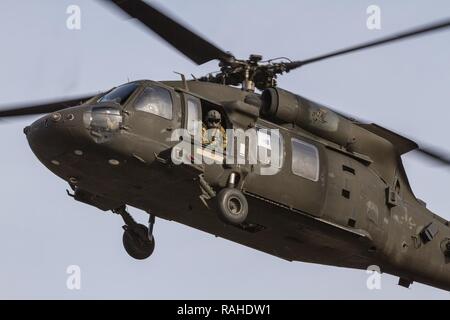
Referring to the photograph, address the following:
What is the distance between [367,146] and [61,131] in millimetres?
6282

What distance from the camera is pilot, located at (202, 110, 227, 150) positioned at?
1762 cm

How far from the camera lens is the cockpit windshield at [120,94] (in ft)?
57.0

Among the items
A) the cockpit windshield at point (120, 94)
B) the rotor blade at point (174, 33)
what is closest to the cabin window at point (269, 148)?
the rotor blade at point (174, 33)

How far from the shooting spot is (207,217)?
1834cm

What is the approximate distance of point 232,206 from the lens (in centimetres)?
1728

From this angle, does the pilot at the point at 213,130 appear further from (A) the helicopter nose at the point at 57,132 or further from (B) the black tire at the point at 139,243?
(B) the black tire at the point at 139,243

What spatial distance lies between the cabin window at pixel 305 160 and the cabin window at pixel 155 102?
2563 millimetres

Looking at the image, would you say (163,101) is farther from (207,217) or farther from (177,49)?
(207,217)

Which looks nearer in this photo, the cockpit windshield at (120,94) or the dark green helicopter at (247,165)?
the dark green helicopter at (247,165)

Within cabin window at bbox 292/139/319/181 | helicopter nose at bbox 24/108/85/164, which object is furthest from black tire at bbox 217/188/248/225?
helicopter nose at bbox 24/108/85/164

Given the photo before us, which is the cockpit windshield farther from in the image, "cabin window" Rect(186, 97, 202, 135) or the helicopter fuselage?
"cabin window" Rect(186, 97, 202, 135)

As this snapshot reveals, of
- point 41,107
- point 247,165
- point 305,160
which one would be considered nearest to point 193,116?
point 247,165

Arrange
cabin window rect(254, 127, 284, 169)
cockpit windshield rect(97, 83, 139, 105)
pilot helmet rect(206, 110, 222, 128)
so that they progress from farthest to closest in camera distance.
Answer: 1. cabin window rect(254, 127, 284, 169)
2. pilot helmet rect(206, 110, 222, 128)
3. cockpit windshield rect(97, 83, 139, 105)

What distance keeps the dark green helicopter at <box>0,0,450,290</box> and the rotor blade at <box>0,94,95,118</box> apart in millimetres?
24
